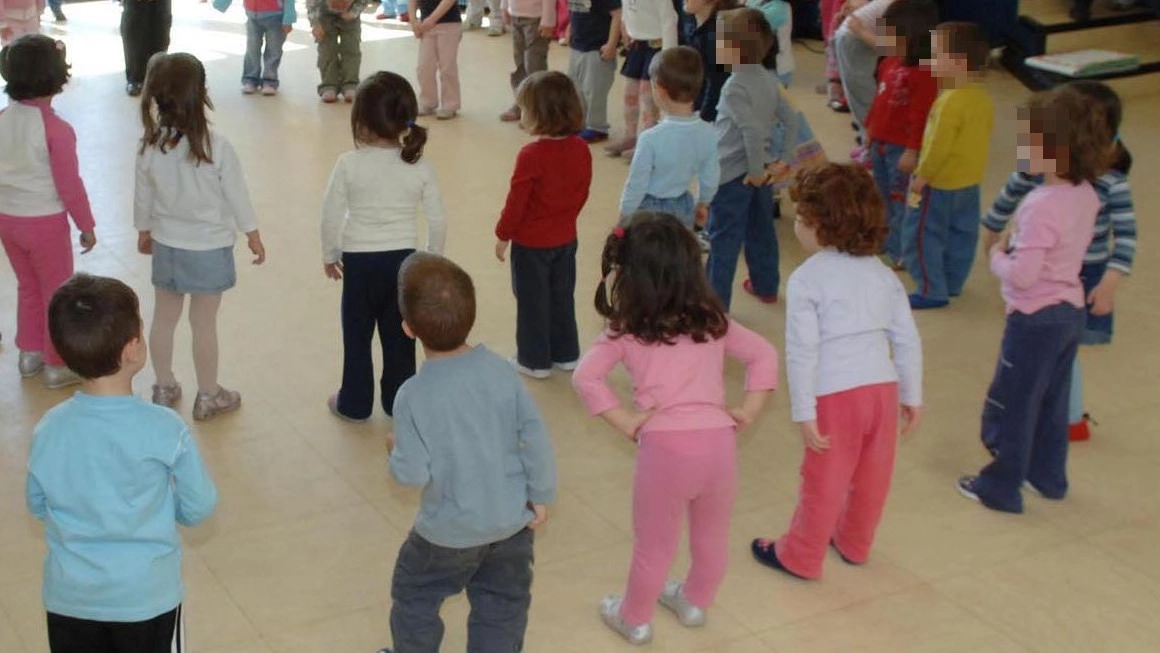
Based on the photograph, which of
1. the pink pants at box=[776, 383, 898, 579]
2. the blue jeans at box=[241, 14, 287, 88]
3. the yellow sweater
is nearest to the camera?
the pink pants at box=[776, 383, 898, 579]

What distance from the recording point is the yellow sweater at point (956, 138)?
5.79 metres

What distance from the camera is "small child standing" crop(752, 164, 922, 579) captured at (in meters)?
3.72

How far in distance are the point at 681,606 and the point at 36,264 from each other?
271 cm

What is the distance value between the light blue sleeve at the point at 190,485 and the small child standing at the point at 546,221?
2.30 meters

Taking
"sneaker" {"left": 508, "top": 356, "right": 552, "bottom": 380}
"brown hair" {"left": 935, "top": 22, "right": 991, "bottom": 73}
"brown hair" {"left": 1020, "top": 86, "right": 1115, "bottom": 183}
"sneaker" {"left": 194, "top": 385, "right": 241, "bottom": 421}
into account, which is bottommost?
"sneaker" {"left": 194, "top": 385, "right": 241, "bottom": 421}

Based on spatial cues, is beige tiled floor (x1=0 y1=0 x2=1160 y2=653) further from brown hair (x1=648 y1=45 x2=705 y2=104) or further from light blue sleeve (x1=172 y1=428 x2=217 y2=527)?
brown hair (x1=648 y1=45 x2=705 y2=104)

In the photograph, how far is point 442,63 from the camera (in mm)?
9266

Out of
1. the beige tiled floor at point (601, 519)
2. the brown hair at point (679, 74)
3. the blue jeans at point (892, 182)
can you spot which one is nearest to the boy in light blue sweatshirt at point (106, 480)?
the beige tiled floor at point (601, 519)

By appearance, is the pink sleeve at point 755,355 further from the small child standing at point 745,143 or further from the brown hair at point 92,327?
the small child standing at point 745,143

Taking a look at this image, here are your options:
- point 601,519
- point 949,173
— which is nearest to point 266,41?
point 949,173

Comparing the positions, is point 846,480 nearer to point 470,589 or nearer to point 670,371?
point 670,371

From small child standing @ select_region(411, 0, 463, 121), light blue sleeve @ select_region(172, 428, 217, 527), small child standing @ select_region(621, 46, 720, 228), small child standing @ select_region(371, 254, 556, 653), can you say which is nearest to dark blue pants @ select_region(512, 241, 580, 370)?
small child standing @ select_region(621, 46, 720, 228)

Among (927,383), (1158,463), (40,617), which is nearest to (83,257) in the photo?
(40,617)

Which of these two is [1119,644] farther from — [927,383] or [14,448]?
[14,448]
